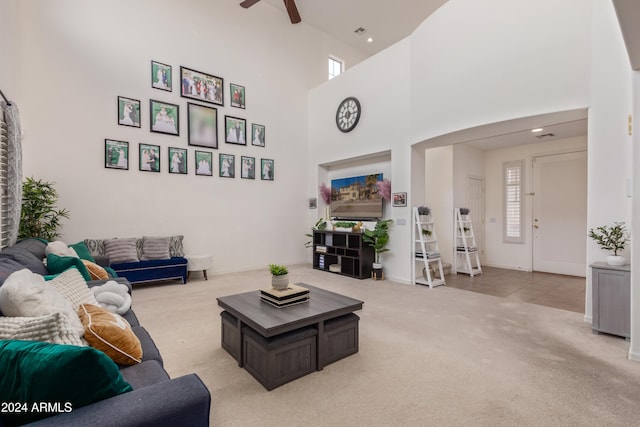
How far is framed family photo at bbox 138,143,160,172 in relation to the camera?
522 centimetres

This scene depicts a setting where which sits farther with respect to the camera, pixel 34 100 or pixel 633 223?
pixel 34 100

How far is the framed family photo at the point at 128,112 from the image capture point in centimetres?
505

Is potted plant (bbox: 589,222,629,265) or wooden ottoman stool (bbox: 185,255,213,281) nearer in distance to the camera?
potted plant (bbox: 589,222,629,265)

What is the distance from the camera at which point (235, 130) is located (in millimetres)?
6258

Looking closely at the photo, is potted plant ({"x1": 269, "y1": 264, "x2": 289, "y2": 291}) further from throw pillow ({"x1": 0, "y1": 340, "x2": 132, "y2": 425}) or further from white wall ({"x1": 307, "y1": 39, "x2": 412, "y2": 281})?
white wall ({"x1": 307, "y1": 39, "x2": 412, "y2": 281})

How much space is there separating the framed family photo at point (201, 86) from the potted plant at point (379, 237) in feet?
12.9

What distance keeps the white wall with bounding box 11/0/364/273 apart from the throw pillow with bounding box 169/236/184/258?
0.68 feet

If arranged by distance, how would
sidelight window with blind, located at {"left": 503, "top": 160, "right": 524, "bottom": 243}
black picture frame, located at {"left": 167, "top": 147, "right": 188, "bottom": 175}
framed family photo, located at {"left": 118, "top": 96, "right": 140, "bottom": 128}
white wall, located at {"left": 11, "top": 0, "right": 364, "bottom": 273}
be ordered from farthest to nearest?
1. sidelight window with blind, located at {"left": 503, "top": 160, "right": 524, "bottom": 243}
2. black picture frame, located at {"left": 167, "top": 147, "right": 188, "bottom": 175}
3. framed family photo, located at {"left": 118, "top": 96, "right": 140, "bottom": 128}
4. white wall, located at {"left": 11, "top": 0, "right": 364, "bottom": 273}

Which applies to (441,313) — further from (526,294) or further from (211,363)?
(211,363)

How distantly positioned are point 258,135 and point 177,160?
1.80 meters

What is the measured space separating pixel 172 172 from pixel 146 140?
26.4 inches

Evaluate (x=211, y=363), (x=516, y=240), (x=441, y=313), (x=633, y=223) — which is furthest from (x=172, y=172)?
(x=516, y=240)

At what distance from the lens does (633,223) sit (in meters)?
2.49

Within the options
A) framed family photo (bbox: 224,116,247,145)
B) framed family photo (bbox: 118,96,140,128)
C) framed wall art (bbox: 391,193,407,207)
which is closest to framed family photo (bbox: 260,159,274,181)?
framed family photo (bbox: 224,116,247,145)
